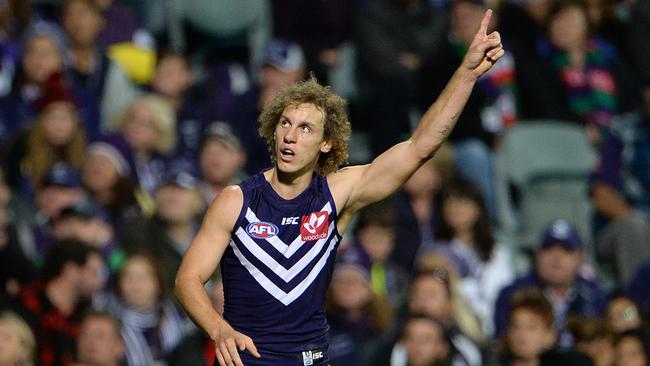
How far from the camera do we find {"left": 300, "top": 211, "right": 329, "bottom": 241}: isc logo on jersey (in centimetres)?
657

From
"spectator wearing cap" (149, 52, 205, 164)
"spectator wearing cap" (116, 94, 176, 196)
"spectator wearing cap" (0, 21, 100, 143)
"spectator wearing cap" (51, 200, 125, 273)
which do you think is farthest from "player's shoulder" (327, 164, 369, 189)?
"spectator wearing cap" (149, 52, 205, 164)

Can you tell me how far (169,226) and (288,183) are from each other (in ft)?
14.5

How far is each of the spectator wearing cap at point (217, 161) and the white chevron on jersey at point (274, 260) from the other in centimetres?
484

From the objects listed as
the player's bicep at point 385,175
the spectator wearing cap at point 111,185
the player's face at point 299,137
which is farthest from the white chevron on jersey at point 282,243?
the spectator wearing cap at point 111,185

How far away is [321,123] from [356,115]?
6381 mm

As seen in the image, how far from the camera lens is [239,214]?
6.47 metres

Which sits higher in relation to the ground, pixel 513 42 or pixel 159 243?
pixel 513 42

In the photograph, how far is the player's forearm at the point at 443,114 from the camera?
6621 mm

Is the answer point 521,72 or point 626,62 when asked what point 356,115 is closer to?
point 521,72

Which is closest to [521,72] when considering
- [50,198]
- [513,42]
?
[513,42]

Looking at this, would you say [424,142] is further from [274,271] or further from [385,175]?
[274,271]

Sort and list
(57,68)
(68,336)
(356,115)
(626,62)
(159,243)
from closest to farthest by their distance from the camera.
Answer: (68,336), (159,243), (57,68), (356,115), (626,62)

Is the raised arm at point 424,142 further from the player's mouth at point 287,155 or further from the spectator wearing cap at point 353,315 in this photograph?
the spectator wearing cap at point 353,315

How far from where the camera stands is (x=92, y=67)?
12289mm
